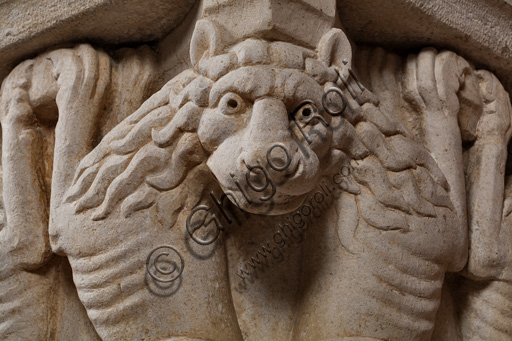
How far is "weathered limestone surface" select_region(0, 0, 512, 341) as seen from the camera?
1169mm

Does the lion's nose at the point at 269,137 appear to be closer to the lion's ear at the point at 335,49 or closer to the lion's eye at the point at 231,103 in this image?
the lion's eye at the point at 231,103

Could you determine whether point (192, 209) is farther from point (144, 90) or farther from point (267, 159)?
point (144, 90)

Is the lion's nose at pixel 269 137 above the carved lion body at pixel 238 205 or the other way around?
above

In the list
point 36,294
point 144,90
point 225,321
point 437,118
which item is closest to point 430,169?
point 437,118

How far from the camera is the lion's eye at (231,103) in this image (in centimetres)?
114

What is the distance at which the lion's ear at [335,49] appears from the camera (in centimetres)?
122

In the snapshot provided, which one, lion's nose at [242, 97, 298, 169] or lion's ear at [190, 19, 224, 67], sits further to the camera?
lion's ear at [190, 19, 224, 67]

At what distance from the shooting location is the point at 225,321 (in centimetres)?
123

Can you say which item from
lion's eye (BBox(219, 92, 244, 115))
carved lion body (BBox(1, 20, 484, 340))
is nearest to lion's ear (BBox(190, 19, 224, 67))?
carved lion body (BBox(1, 20, 484, 340))

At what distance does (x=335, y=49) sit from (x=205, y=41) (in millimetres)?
262

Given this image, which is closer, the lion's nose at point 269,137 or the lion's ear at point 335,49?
the lion's nose at point 269,137

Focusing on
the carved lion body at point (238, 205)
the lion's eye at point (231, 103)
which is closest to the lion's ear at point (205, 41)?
the carved lion body at point (238, 205)

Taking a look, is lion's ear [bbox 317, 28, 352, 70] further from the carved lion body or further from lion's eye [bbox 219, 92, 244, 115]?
lion's eye [bbox 219, 92, 244, 115]

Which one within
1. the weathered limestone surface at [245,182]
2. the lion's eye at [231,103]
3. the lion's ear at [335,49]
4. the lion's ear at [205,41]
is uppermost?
the lion's ear at [335,49]
